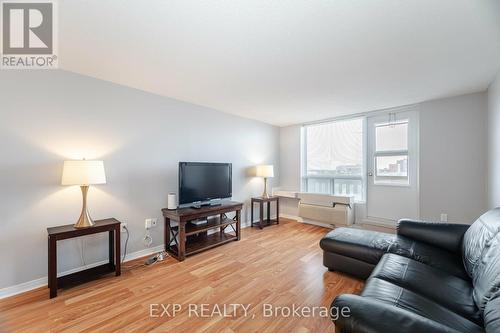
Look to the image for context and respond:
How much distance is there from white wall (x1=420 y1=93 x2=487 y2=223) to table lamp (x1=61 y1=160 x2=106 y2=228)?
4.36 meters

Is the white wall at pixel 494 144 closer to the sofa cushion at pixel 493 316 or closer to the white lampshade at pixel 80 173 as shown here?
the sofa cushion at pixel 493 316

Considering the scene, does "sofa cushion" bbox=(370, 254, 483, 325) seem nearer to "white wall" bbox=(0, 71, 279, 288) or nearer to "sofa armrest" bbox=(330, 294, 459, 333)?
"sofa armrest" bbox=(330, 294, 459, 333)

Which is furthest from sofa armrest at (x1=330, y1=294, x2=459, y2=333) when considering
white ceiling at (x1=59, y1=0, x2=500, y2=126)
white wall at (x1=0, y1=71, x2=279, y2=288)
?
white wall at (x1=0, y1=71, x2=279, y2=288)

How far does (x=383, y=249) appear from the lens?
2064 millimetres

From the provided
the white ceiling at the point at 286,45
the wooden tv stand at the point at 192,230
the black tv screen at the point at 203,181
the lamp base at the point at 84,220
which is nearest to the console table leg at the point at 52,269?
the lamp base at the point at 84,220

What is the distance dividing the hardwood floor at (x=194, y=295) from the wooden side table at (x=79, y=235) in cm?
9

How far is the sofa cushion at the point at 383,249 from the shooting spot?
1.73 meters

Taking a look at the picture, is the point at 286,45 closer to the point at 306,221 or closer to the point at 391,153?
the point at 391,153

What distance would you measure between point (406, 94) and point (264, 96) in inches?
78.4

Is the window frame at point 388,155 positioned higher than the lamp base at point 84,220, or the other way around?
the window frame at point 388,155

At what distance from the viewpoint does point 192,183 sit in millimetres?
3064

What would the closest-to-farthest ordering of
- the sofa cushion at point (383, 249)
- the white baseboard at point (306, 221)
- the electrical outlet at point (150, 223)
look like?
the sofa cushion at point (383, 249) → the electrical outlet at point (150, 223) → the white baseboard at point (306, 221)

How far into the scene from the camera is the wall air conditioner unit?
381cm

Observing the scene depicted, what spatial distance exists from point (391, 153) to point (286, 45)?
2.96 metres
